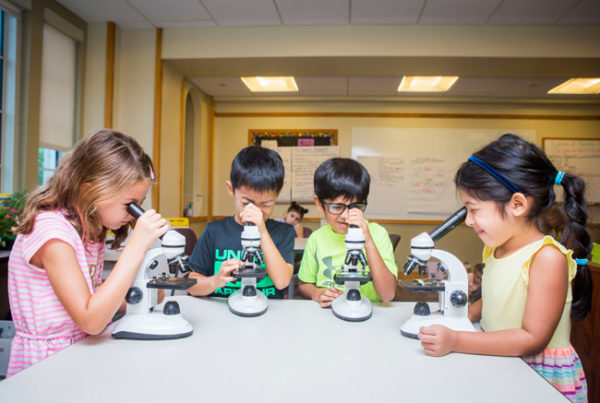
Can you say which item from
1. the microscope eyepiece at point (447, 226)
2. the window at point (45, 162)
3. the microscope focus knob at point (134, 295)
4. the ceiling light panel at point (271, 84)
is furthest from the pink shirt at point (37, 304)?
the ceiling light panel at point (271, 84)

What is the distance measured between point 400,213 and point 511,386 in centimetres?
511

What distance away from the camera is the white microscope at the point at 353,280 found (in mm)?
947

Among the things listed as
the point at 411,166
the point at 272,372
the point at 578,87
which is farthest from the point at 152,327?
the point at 578,87

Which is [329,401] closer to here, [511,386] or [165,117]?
[511,386]

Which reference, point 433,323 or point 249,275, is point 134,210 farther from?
point 433,323

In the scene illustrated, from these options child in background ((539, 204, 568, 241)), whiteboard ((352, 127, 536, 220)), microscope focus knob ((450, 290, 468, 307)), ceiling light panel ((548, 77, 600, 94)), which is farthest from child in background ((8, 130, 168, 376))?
ceiling light panel ((548, 77, 600, 94))

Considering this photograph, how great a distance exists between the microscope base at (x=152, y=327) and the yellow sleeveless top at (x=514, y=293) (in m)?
0.85

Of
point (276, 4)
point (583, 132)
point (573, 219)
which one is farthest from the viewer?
point (583, 132)

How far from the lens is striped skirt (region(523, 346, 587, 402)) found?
0.96 meters

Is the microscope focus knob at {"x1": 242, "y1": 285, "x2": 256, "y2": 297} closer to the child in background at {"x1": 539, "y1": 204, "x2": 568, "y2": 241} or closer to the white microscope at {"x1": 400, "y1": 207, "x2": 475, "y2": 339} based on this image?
the white microscope at {"x1": 400, "y1": 207, "x2": 475, "y2": 339}

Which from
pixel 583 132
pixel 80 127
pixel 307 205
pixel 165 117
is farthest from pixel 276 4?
pixel 583 132

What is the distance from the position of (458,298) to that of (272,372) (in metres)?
0.53

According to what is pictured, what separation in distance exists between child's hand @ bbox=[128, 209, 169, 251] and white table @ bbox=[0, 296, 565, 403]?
237mm

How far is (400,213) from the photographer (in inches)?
223
